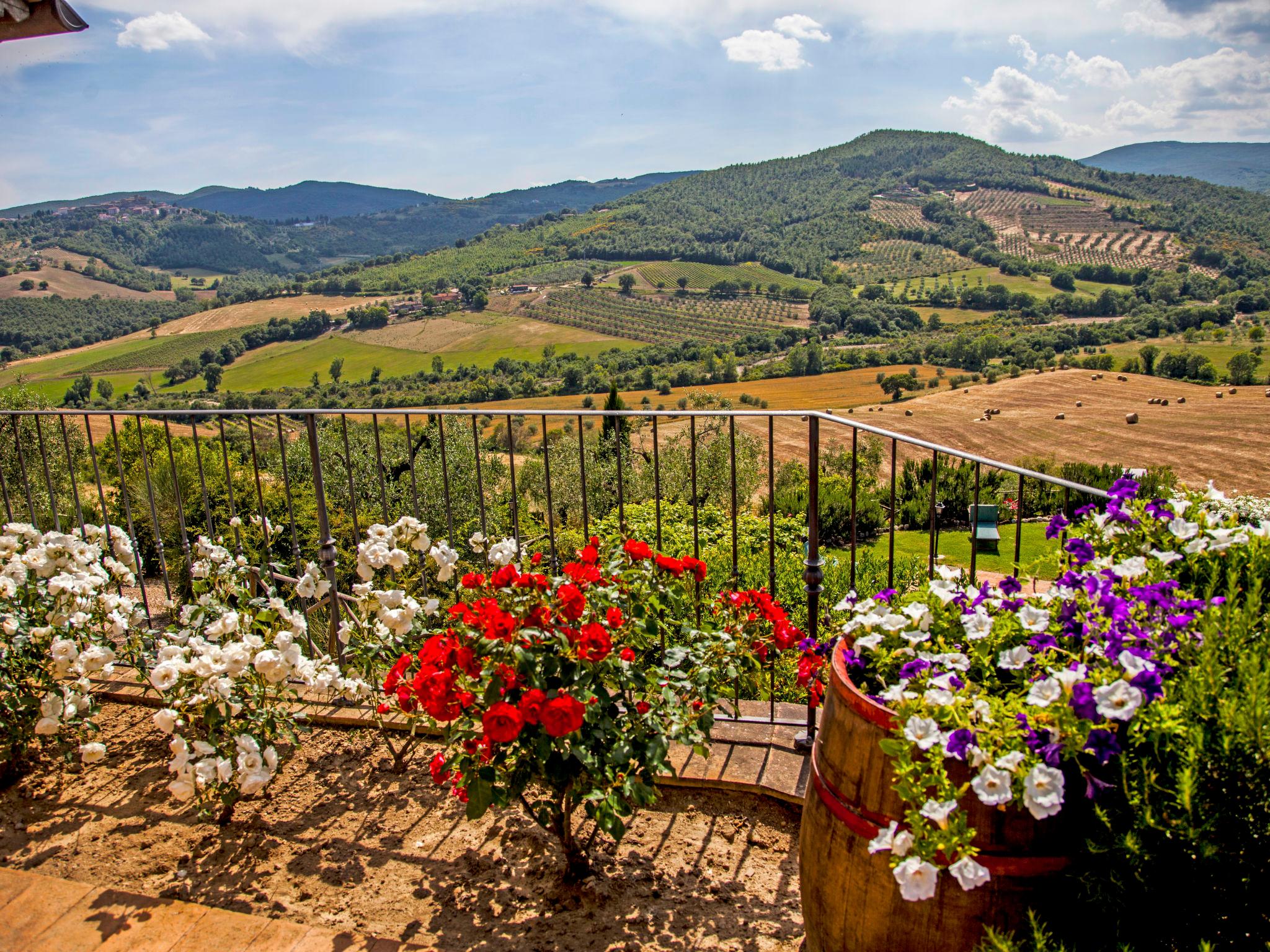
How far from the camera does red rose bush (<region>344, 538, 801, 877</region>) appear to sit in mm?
1605

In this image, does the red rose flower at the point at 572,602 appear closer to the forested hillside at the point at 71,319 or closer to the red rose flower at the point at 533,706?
the red rose flower at the point at 533,706

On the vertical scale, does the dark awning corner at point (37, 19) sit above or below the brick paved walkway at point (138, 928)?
above

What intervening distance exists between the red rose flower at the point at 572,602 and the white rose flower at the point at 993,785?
0.82 m

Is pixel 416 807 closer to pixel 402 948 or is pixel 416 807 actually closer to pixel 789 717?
pixel 402 948

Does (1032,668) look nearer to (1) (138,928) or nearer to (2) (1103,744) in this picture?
(2) (1103,744)

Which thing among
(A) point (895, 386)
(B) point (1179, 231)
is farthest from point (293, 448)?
(B) point (1179, 231)

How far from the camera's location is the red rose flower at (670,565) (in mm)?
1903

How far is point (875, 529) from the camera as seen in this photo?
30.1m

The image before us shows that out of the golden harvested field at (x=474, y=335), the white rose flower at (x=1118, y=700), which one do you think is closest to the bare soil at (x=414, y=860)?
the white rose flower at (x=1118, y=700)

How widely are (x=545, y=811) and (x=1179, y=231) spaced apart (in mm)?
120364

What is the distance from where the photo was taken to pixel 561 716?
1533 mm

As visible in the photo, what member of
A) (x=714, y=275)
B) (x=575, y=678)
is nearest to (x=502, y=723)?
(x=575, y=678)

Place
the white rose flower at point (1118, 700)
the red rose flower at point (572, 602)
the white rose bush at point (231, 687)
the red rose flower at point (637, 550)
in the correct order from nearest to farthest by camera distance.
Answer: the white rose flower at point (1118, 700) < the red rose flower at point (572, 602) < the red rose flower at point (637, 550) < the white rose bush at point (231, 687)

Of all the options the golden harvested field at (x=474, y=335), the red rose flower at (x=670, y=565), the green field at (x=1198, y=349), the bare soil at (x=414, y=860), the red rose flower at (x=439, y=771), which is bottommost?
the green field at (x=1198, y=349)
